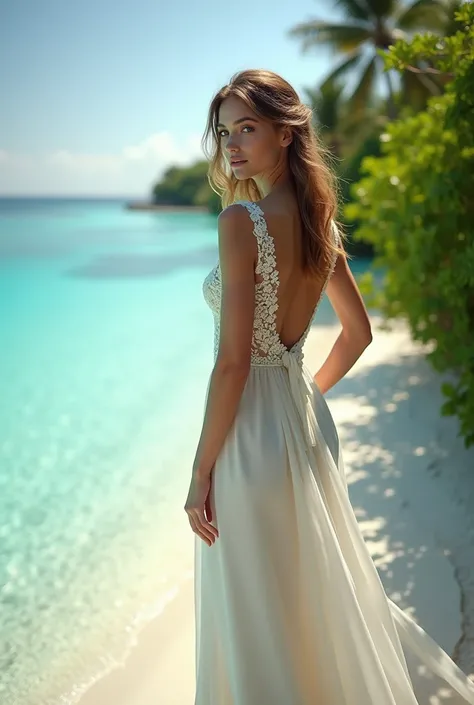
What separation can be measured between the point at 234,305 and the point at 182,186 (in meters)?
78.9

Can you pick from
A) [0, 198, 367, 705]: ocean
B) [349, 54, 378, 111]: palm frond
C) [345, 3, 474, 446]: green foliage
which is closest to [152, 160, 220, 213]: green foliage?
[349, 54, 378, 111]: palm frond

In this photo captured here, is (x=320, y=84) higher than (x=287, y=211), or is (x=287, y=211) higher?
(x=320, y=84)

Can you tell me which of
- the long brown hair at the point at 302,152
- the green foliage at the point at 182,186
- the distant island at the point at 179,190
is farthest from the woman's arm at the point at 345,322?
the green foliage at the point at 182,186

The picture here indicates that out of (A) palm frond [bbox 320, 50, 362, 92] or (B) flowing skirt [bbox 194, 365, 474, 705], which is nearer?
(B) flowing skirt [bbox 194, 365, 474, 705]

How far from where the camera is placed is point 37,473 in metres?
5.40

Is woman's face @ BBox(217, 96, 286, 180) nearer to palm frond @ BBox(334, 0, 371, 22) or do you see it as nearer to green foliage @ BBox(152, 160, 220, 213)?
palm frond @ BBox(334, 0, 371, 22)

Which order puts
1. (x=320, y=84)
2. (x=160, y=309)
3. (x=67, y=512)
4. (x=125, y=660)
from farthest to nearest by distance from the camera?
1. (x=320, y=84)
2. (x=160, y=309)
3. (x=67, y=512)
4. (x=125, y=660)

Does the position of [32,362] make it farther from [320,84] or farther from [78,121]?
[78,121]

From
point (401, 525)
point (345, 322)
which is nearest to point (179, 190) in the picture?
point (401, 525)

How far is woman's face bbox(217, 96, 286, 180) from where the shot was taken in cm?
178

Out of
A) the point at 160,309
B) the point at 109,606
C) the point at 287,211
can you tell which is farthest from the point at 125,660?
the point at 160,309

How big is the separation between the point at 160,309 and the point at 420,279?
8.98 m

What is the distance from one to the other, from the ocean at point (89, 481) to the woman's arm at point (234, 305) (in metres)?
1.92

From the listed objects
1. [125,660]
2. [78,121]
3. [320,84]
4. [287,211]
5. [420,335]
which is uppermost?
[78,121]
